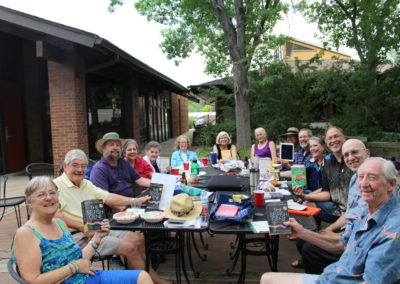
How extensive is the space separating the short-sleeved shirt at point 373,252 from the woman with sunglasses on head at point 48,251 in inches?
47.7

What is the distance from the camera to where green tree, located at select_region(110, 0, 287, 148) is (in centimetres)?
856

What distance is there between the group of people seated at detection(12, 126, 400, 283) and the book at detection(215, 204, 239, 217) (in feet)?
1.49

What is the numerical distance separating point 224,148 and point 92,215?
3.63 metres

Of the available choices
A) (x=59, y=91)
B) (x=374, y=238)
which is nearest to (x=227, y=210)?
(x=374, y=238)

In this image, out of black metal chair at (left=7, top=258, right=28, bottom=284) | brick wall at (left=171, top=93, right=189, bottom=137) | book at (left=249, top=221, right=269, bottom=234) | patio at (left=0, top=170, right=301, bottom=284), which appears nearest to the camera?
black metal chair at (left=7, top=258, right=28, bottom=284)

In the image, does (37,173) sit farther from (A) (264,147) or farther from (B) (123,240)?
(A) (264,147)

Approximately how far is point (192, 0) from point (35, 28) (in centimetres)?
473

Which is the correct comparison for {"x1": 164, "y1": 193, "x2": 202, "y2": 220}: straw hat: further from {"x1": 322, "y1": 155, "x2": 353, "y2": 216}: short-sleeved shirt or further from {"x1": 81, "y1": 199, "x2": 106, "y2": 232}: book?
{"x1": 322, "y1": 155, "x2": 353, "y2": 216}: short-sleeved shirt

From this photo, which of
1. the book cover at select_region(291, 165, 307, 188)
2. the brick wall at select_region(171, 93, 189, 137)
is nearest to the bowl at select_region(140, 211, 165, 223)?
the book cover at select_region(291, 165, 307, 188)

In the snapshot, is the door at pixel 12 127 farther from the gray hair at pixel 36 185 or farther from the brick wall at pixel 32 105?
the gray hair at pixel 36 185

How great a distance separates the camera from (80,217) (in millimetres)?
2656

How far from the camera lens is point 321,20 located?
11695 millimetres

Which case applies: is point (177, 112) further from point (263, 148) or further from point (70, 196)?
point (70, 196)

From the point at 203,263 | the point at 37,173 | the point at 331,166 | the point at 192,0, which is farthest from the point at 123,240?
the point at 192,0
